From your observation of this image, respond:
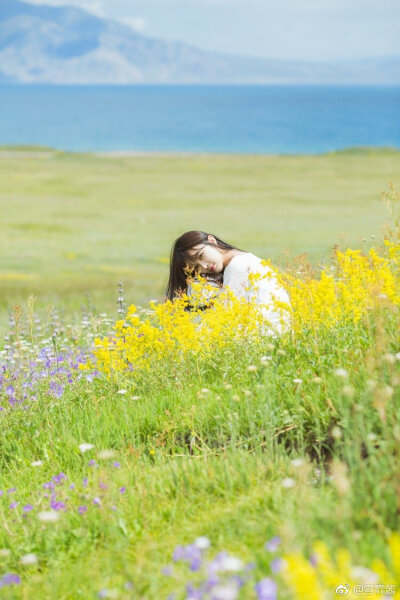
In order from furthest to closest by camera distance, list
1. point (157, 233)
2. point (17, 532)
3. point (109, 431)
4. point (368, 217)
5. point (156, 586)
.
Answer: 1. point (368, 217)
2. point (157, 233)
3. point (109, 431)
4. point (17, 532)
5. point (156, 586)

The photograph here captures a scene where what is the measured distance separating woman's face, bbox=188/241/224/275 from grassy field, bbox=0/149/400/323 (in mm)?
647

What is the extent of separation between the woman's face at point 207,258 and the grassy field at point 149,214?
647 millimetres

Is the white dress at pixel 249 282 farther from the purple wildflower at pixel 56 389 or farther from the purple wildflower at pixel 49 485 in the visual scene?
the purple wildflower at pixel 49 485

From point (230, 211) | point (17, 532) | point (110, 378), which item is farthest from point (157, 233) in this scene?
point (17, 532)

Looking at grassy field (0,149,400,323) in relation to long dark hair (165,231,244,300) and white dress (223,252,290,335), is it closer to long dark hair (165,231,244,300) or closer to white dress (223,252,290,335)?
white dress (223,252,290,335)

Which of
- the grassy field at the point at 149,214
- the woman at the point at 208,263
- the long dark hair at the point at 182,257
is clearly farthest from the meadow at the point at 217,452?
the long dark hair at the point at 182,257

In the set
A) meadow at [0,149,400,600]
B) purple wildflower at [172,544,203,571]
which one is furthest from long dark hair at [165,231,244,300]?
purple wildflower at [172,544,203,571]

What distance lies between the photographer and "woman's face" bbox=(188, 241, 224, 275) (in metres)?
7.05

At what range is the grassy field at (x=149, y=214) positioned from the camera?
1828cm

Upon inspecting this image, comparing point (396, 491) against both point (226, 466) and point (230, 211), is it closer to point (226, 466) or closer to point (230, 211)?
point (226, 466)

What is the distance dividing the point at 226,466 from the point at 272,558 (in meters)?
0.91

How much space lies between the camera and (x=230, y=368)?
17.1 feet

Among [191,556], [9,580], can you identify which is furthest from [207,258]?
[191,556]

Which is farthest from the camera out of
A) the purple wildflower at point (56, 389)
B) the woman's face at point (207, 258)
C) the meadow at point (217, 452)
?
the woman's face at point (207, 258)
